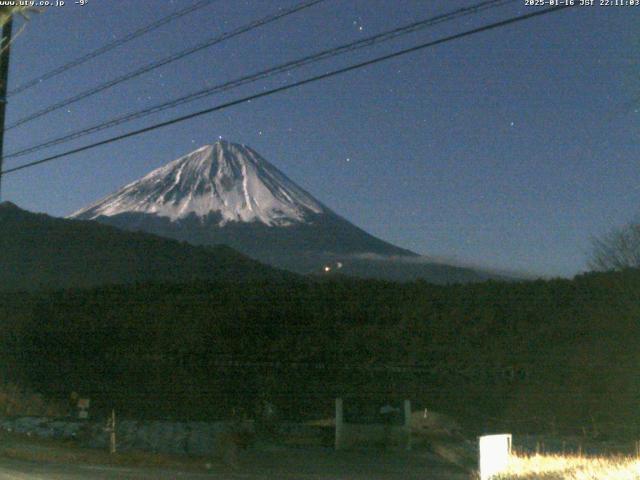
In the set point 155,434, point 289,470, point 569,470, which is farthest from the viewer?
point 155,434

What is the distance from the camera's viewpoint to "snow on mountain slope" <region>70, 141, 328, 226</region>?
123438mm

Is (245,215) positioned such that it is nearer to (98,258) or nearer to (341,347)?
(98,258)

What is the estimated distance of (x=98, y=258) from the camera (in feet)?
218

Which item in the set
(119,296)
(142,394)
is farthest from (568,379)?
(119,296)

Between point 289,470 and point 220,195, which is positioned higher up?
point 220,195

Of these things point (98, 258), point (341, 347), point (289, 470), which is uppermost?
point (98, 258)

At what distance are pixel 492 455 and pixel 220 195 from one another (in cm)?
12355

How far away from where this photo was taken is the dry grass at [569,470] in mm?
9484

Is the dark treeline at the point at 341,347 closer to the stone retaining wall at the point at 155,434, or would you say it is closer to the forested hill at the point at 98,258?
the stone retaining wall at the point at 155,434

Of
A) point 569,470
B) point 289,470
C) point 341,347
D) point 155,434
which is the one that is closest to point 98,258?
point 341,347

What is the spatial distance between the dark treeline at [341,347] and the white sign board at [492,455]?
11.9 meters

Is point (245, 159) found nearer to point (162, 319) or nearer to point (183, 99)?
point (162, 319)

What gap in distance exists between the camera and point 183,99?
13789 mm

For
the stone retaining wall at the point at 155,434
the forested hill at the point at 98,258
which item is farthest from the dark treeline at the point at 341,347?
the forested hill at the point at 98,258
